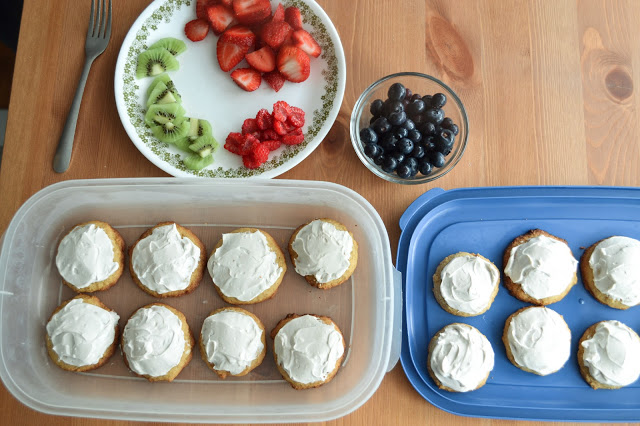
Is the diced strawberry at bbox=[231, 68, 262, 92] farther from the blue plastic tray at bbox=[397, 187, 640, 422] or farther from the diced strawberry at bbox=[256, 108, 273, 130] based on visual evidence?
the blue plastic tray at bbox=[397, 187, 640, 422]

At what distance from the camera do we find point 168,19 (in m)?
1.81

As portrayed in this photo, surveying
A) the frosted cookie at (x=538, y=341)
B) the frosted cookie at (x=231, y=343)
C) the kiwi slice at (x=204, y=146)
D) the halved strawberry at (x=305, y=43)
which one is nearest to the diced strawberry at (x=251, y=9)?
the halved strawberry at (x=305, y=43)

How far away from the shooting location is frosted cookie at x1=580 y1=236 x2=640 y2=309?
5.48ft

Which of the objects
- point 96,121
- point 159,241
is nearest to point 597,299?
point 159,241

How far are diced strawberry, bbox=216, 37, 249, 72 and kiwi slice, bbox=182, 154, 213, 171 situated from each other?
0.34m

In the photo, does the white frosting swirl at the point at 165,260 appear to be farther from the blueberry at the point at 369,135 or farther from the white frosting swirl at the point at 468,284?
the white frosting swirl at the point at 468,284

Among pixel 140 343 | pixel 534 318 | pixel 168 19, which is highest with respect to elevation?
pixel 168 19

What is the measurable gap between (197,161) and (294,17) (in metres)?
0.62

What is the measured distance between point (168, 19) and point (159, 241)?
0.81 m

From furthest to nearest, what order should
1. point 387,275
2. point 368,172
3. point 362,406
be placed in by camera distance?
point 368,172 < point 362,406 < point 387,275

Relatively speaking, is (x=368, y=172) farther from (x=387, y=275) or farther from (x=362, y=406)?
(x=362, y=406)

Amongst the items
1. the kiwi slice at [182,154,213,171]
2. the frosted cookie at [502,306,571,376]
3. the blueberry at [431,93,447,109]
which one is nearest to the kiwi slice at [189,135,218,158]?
the kiwi slice at [182,154,213,171]

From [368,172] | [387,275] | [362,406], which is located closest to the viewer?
[387,275]

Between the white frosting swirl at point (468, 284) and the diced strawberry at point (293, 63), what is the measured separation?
83cm
